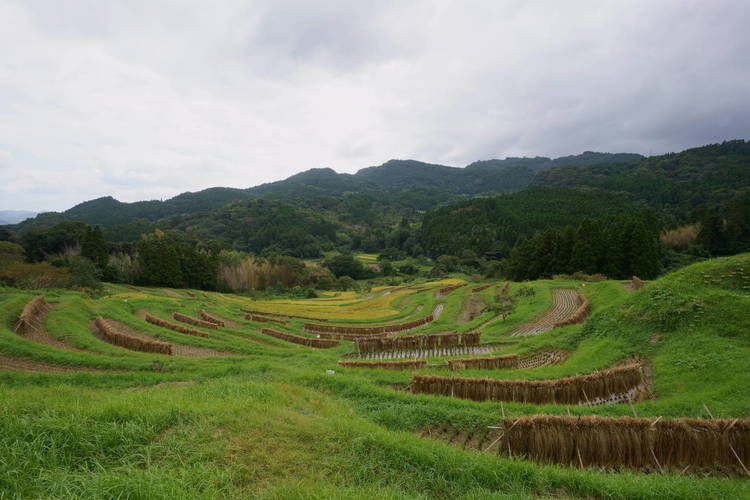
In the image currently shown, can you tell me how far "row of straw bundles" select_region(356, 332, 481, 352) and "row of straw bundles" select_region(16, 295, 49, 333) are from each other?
61.6ft

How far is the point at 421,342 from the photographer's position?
22.0m

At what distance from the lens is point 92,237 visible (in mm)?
61469

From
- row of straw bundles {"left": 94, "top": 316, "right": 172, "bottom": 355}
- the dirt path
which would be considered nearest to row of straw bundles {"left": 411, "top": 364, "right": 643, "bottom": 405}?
the dirt path

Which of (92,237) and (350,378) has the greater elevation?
(92,237)

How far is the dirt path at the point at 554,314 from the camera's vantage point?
970 inches

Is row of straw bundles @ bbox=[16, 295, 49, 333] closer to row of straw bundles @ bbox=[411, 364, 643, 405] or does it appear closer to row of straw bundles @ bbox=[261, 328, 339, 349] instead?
row of straw bundles @ bbox=[261, 328, 339, 349]

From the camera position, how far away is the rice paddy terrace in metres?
5.31

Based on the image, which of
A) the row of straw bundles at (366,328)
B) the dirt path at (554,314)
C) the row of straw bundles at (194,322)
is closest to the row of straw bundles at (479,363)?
the dirt path at (554,314)

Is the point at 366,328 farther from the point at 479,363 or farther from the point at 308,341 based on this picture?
the point at 479,363

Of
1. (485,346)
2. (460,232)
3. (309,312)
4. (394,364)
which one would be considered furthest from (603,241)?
Result: (460,232)

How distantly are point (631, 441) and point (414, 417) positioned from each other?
15.5 feet

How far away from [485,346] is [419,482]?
16.7 metres

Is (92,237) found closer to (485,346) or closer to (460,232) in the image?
(485,346)

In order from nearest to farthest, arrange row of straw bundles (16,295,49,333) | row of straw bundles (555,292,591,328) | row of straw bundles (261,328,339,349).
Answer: row of straw bundles (16,295,49,333), row of straw bundles (555,292,591,328), row of straw bundles (261,328,339,349)
